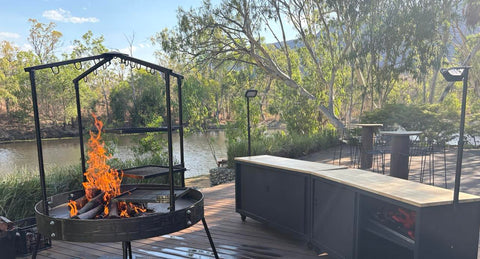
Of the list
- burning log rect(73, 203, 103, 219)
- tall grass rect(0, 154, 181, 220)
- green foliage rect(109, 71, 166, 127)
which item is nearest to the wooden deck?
burning log rect(73, 203, 103, 219)

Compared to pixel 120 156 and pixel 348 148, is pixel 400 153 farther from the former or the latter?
pixel 120 156

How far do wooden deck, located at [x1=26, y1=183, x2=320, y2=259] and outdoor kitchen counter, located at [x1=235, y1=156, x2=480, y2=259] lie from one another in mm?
172

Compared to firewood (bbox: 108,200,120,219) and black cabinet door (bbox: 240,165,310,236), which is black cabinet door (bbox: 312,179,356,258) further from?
firewood (bbox: 108,200,120,219)

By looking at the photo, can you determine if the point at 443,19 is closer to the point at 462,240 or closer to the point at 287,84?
the point at 287,84

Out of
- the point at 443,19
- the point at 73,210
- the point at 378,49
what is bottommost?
the point at 73,210

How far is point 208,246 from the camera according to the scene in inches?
121

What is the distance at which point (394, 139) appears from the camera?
16.9 ft

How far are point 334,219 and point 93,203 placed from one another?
6.09ft

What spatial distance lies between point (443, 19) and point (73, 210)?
13986mm

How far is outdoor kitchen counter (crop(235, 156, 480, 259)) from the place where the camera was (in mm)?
1915

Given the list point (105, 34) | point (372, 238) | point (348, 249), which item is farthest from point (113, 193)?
point (105, 34)

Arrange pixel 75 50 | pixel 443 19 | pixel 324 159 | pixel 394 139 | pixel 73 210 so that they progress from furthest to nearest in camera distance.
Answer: pixel 75 50, pixel 443 19, pixel 324 159, pixel 394 139, pixel 73 210

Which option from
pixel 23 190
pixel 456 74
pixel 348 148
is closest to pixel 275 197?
pixel 456 74

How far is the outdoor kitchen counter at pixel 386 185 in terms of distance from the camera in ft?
6.35
